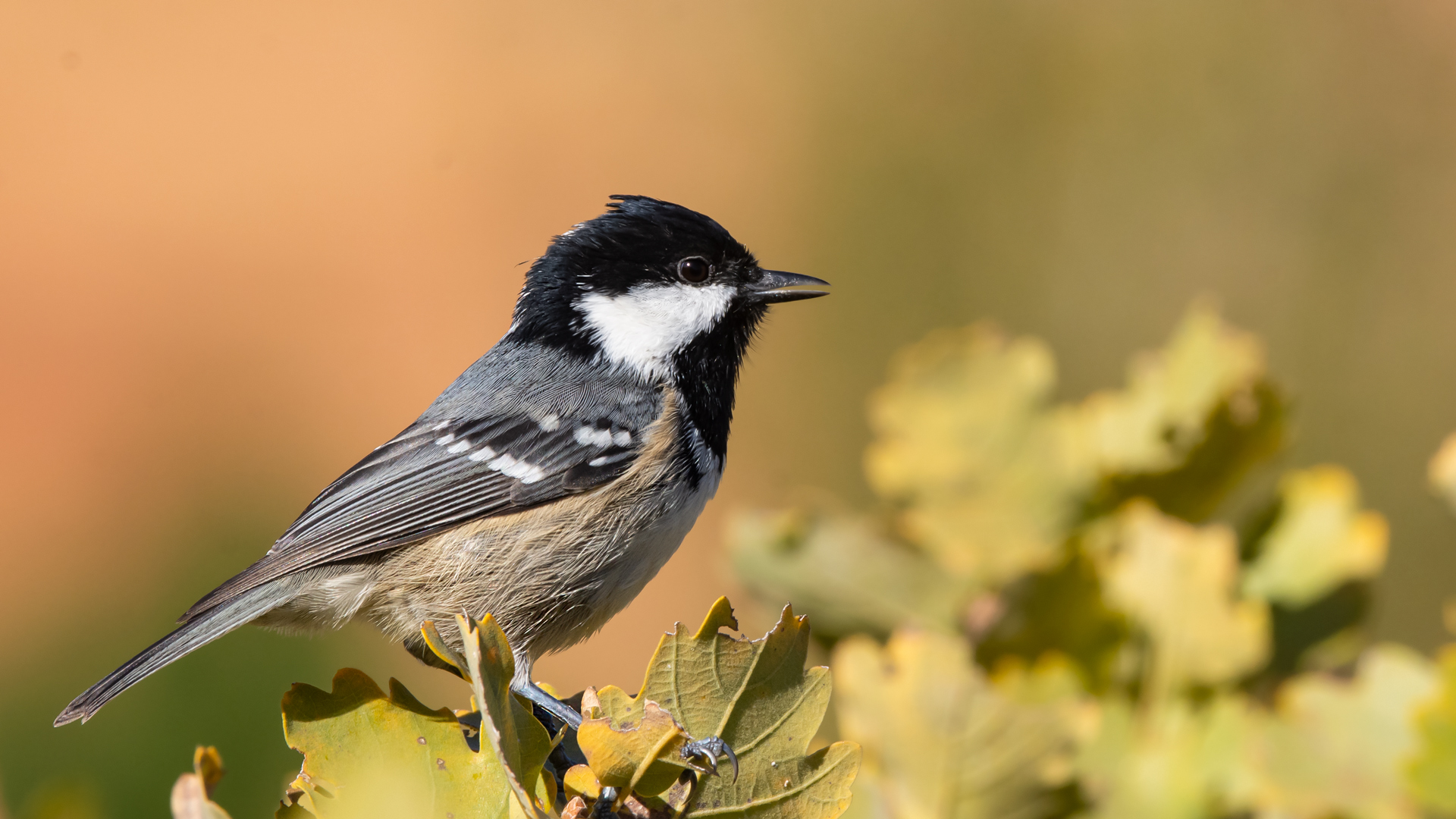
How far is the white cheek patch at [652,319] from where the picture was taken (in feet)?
6.36

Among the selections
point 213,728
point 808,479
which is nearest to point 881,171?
point 808,479

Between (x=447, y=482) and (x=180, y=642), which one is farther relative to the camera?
(x=447, y=482)

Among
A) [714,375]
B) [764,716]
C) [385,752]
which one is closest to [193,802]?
[385,752]

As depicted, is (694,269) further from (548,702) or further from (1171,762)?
(1171,762)

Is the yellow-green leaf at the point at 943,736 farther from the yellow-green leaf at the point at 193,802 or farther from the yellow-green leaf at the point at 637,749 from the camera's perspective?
the yellow-green leaf at the point at 193,802

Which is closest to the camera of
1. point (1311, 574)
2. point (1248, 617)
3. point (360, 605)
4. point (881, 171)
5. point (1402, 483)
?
point (1248, 617)

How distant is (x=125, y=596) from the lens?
180 inches

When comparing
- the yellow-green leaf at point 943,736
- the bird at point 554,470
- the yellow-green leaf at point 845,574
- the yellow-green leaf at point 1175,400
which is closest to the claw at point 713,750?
the yellow-green leaf at point 943,736

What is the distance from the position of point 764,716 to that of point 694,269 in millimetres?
1136

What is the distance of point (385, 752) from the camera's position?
0.97m

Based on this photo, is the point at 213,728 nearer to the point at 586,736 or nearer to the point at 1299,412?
the point at 586,736

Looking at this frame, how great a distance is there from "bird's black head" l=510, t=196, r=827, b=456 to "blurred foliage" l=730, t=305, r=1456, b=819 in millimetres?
668

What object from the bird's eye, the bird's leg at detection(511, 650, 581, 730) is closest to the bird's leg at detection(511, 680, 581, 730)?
the bird's leg at detection(511, 650, 581, 730)

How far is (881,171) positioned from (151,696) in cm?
336
